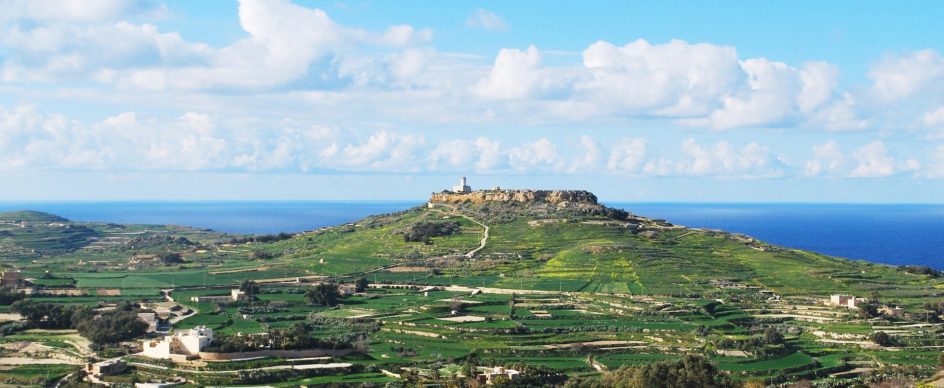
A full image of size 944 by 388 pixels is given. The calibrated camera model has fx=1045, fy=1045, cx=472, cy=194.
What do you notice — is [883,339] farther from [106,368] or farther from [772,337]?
[106,368]

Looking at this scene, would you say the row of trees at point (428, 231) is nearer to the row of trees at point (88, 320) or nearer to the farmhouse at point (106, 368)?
the row of trees at point (88, 320)

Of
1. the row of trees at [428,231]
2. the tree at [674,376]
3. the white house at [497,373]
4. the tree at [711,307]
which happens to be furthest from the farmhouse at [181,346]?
the row of trees at [428,231]

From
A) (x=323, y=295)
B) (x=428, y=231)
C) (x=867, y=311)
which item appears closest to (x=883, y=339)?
(x=867, y=311)

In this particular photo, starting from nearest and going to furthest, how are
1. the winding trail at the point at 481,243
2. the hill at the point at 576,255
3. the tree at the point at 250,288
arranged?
1. the tree at the point at 250,288
2. the hill at the point at 576,255
3. the winding trail at the point at 481,243

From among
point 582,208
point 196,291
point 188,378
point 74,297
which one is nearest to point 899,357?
point 188,378

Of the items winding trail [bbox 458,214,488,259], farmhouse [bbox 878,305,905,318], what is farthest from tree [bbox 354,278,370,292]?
farmhouse [bbox 878,305,905,318]

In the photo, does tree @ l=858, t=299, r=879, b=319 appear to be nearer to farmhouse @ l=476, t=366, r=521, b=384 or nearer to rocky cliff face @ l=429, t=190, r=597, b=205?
farmhouse @ l=476, t=366, r=521, b=384
